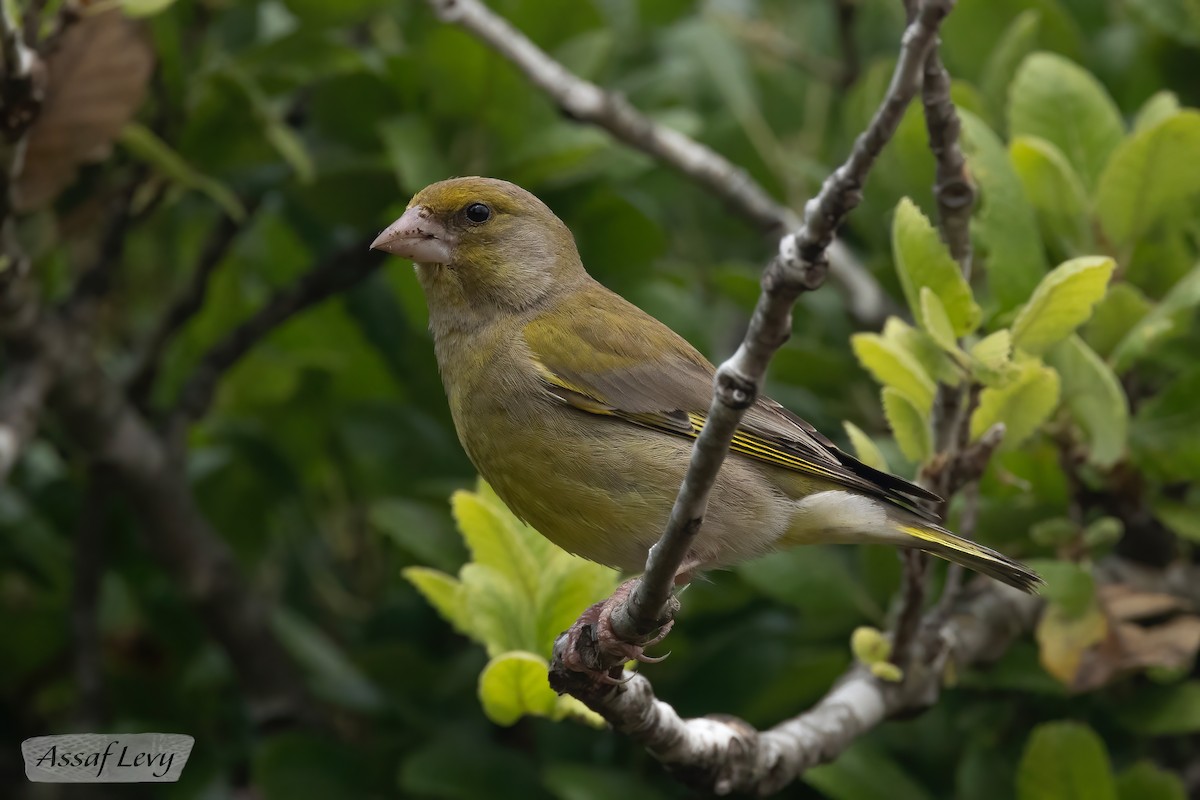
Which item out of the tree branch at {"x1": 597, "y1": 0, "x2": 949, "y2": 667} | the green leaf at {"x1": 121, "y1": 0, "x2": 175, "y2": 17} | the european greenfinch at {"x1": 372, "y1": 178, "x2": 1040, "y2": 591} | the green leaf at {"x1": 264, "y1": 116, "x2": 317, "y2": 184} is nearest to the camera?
the tree branch at {"x1": 597, "y1": 0, "x2": 949, "y2": 667}

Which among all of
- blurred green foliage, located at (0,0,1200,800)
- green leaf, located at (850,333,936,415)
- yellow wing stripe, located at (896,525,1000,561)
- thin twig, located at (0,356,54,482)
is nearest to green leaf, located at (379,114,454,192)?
blurred green foliage, located at (0,0,1200,800)

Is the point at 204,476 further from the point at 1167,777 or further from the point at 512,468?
the point at 1167,777

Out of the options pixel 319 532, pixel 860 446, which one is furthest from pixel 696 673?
pixel 319 532

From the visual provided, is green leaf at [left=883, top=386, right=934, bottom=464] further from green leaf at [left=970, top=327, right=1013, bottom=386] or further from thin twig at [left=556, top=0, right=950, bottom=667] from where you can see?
thin twig at [left=556, top=0, right=950, bottom=667]

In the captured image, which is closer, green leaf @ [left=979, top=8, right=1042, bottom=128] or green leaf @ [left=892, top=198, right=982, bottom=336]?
green leaf @ [left=892, top=198, right=982, bottom=336]

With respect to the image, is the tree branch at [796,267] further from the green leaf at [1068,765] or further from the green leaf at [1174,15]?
the green leaf at [1174,15]

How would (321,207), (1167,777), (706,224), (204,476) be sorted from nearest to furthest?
(1167,777)
(321,207)
(204,476)
(706,224)

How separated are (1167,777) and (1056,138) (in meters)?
1.71

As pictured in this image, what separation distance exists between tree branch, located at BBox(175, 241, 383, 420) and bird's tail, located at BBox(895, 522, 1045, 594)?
2.06 meters

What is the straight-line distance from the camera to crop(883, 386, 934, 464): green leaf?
11.0ft

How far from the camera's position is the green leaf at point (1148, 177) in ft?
12.6

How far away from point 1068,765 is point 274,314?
2.66 meters

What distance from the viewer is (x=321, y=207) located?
4617mm

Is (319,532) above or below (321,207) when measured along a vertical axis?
below
